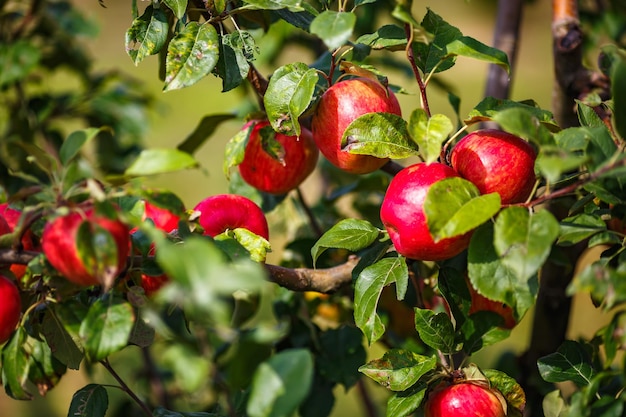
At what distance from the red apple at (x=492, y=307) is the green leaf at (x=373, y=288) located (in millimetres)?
170

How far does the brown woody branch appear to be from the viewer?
69 cm

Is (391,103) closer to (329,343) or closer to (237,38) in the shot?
(237,38)

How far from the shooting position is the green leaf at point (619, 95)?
0.63m

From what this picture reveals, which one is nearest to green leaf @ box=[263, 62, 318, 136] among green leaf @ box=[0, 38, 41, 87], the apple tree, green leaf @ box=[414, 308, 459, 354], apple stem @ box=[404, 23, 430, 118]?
the apple tree

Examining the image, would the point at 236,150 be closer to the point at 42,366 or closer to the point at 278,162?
the point at 278,162

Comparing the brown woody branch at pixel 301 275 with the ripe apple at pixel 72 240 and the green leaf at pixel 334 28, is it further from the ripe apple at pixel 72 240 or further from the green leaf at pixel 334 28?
the green leaf at pixel 334 28

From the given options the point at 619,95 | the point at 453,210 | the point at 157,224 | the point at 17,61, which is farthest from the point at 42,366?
the point at 17,61

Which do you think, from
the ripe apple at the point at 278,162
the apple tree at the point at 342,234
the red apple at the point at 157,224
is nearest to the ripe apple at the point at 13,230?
the apple tree at the point at 342,234

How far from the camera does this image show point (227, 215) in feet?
2.91

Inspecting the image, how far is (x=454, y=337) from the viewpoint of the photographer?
83cm

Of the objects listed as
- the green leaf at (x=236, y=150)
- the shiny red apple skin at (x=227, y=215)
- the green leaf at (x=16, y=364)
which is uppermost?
the green leaf at (x=236, y=150)

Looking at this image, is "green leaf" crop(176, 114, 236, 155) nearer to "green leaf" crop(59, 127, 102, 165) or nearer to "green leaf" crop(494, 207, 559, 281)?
"green leaf" crop(59, 127, 102, 165)

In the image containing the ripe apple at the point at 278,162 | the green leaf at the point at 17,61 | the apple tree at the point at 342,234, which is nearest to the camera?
the apple tree at the point at 342,234

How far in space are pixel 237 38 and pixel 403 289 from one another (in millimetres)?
350
